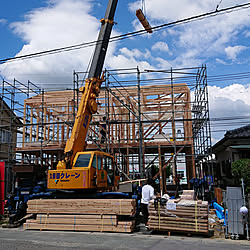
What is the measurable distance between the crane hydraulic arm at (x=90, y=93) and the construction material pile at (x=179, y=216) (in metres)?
Answer: 3.68

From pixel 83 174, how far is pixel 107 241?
2567 mm

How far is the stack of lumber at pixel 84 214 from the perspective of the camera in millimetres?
8953

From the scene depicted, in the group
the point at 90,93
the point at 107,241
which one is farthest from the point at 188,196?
the point at 90,93

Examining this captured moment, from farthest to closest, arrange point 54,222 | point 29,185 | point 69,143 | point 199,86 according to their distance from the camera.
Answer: point 199,86 < point 29,185 < point 69,143 < point 54,222

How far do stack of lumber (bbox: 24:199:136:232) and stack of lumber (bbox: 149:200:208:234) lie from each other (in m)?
0.86

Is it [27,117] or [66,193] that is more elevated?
[27,117]

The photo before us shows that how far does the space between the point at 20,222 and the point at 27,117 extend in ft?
31.7

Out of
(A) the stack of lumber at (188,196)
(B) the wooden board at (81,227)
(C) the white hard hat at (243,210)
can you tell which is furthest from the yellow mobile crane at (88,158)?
(C) the white hard hat at (243,210)

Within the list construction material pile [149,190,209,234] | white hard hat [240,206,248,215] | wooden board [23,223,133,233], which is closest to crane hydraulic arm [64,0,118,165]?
wooden board [23,223,133,233]

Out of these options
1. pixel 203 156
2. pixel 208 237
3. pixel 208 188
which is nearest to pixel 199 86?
pixel 203 156

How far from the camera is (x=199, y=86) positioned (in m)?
16.8

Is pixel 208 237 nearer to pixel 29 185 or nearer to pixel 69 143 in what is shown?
pixel 69 143

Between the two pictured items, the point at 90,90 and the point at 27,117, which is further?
the point at 27,117

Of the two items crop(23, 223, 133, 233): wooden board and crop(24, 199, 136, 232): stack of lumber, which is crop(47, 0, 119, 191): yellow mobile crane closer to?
crop(24, 199, 136, 232): stack of lumber
